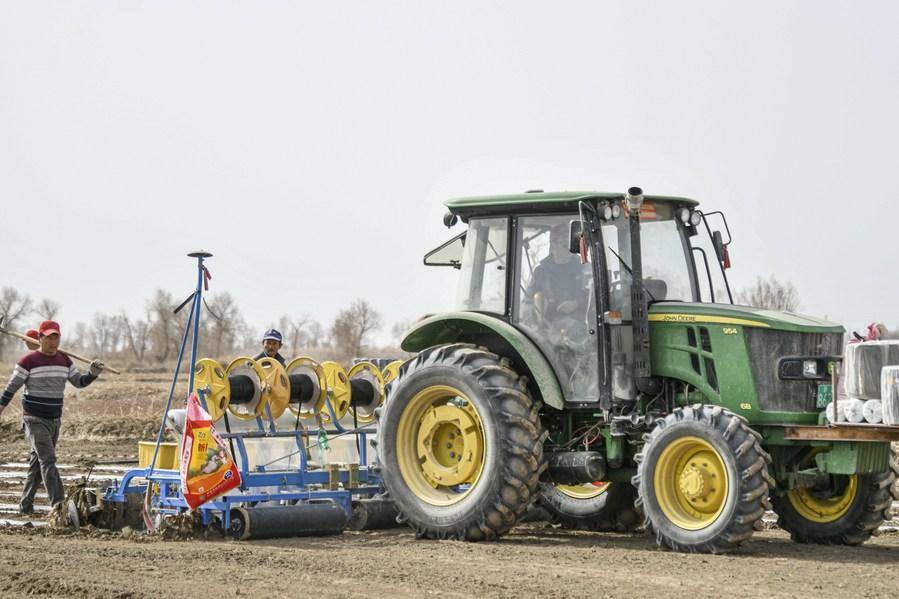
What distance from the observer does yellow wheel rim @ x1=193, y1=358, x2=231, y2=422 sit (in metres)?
10.5

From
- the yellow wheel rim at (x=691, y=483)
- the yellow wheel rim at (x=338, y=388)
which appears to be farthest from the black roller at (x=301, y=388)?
the yellow wheel rim at (x=691, y=483)

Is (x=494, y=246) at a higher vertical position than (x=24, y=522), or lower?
higher

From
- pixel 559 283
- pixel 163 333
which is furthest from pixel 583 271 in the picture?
pixel 163 333

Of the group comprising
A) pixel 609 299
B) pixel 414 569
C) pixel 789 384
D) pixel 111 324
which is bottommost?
pixel 414 569

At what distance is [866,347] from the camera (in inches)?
344

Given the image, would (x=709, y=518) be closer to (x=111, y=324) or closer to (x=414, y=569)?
(x=414, y=569)

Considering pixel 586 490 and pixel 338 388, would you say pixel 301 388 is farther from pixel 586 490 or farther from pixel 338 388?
pixel 586 490

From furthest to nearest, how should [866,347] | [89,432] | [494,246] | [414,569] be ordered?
1. [89,432]
2. [494,246]
3. [866,347]
4. [414,569]

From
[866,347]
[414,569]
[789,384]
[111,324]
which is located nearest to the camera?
[414,569]

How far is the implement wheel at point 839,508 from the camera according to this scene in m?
9.48

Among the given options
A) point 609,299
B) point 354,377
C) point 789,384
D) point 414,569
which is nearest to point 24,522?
point 354,377

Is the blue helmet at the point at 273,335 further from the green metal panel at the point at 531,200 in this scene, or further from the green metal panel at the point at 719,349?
the green metal panel at the point at 719,349

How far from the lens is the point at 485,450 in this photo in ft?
32.2

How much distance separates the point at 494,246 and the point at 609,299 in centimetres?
114
